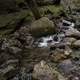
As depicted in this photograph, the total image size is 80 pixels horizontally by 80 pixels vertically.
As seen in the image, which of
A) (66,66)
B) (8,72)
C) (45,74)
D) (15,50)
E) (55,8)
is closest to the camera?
(45,74)

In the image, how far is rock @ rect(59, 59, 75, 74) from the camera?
6746 mm

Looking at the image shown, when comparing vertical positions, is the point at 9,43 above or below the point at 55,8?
above

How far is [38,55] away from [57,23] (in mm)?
4959

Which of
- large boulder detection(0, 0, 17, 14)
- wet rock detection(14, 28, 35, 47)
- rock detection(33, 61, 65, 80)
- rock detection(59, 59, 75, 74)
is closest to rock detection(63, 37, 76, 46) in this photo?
wet rock detection(14, 28, 35, 47)

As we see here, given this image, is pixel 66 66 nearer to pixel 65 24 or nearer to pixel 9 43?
pixel 9 43

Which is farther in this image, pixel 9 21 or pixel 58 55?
pixel 9 21

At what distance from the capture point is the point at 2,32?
11.0m

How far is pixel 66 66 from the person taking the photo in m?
6.98

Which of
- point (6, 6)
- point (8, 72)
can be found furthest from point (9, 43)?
point (6, 6)

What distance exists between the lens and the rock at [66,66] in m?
6.75

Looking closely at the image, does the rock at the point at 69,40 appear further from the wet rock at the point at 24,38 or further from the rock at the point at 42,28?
the wet rock at the point at 24,38

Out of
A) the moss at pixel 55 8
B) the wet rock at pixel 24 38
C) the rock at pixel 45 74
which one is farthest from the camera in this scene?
the moss at pixel 55 8

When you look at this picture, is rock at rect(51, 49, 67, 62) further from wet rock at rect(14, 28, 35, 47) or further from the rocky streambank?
wet rock at rect(14, 28, 35, 47)

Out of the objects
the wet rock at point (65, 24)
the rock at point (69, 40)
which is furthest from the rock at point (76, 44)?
the wet rock at point (65, 24)
